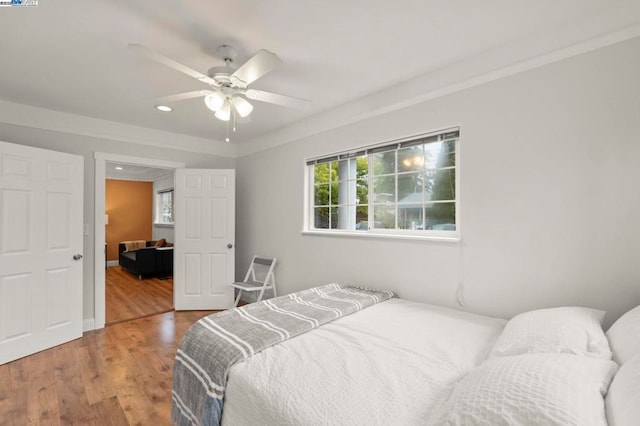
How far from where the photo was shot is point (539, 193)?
6.16 feet

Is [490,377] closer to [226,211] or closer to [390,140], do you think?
[390,140]

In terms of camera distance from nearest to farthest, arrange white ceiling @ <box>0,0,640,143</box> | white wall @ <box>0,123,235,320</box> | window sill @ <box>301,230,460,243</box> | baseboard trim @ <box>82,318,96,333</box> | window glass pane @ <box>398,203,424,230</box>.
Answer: white ceiling @ <box>0,0,640,143</box> → window sill @ <box>301,230,460,243</box> → window glass pane @ <box>398,203,424,230</box> → white wall @ <box>0,123,235,320</box> → baseboard trim @ <box>82,318,96,333</box>

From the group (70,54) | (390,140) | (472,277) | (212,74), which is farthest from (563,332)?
(70,54)

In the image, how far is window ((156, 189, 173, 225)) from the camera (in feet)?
23.7

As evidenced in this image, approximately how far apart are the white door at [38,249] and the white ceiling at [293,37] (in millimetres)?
715

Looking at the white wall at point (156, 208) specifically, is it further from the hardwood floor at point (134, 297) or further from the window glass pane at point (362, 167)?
the window glass pane at point (362, 167)

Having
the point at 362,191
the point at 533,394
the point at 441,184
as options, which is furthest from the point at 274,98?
the point at 533,394

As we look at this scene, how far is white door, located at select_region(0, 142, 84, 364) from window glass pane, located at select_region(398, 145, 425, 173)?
3.25 m

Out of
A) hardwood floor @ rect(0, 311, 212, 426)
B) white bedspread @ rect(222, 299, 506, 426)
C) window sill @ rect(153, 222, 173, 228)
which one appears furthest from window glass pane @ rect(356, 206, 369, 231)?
window sill @ rect(153, 222, 173, 228)

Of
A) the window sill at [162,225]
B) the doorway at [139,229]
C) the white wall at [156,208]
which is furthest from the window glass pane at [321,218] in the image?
the window sill at [162,225]

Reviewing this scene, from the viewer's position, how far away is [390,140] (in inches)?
104

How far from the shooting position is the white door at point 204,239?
12.7 ft

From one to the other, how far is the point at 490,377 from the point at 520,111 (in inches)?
67.8

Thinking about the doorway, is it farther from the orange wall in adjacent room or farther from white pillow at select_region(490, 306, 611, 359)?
white pillow at select_region(490, 306, 611, 359)
